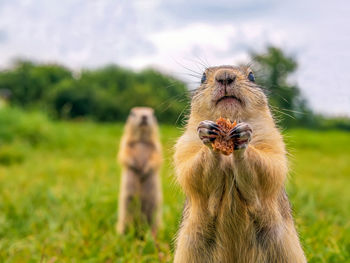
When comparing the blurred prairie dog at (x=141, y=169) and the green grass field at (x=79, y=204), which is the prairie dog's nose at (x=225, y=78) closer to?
the green grass field at (x=79, y=204)

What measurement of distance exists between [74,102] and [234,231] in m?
21.4

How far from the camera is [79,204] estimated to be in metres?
5.84

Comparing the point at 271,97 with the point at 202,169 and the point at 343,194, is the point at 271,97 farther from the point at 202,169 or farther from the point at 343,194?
the point at 343,194

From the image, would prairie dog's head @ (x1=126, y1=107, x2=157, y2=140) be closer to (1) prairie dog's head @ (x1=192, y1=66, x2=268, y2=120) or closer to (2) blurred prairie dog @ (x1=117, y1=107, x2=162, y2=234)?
(2) blurred prairie dog @ (x1=117, y1=107, x2=162, y2=234)

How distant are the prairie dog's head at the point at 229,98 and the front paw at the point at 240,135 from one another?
311 millimetres

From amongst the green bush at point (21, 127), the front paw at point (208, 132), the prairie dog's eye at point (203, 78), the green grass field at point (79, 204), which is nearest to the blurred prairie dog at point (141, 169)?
the green grass field at point (79, 204)

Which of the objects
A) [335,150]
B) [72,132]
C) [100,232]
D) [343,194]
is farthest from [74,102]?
[100,232]

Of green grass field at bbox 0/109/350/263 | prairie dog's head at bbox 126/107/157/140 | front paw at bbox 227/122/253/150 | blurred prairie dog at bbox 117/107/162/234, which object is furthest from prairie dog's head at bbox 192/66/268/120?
prairie dog's head at bbox 126/107/157/140

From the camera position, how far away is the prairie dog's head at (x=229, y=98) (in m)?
2.54

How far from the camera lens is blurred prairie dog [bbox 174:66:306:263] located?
7.75 ft

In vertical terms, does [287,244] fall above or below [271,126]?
below

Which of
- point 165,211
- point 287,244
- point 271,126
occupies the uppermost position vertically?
point 271,126

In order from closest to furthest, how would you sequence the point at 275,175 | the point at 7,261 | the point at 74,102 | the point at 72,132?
the point at 275,175, the point at 7,261, the point at 72,132, the point at 74,102

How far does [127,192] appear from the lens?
589cm
